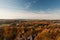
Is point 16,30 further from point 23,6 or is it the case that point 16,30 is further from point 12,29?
point 23,6

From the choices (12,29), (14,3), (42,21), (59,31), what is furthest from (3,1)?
(59,31)

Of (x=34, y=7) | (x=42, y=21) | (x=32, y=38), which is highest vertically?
(x=34, y=7)

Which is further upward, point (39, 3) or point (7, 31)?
point (39, 3)

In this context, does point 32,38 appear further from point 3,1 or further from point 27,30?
point 3,1

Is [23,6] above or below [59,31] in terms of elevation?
above

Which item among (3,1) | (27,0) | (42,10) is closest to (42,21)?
(42,10)
